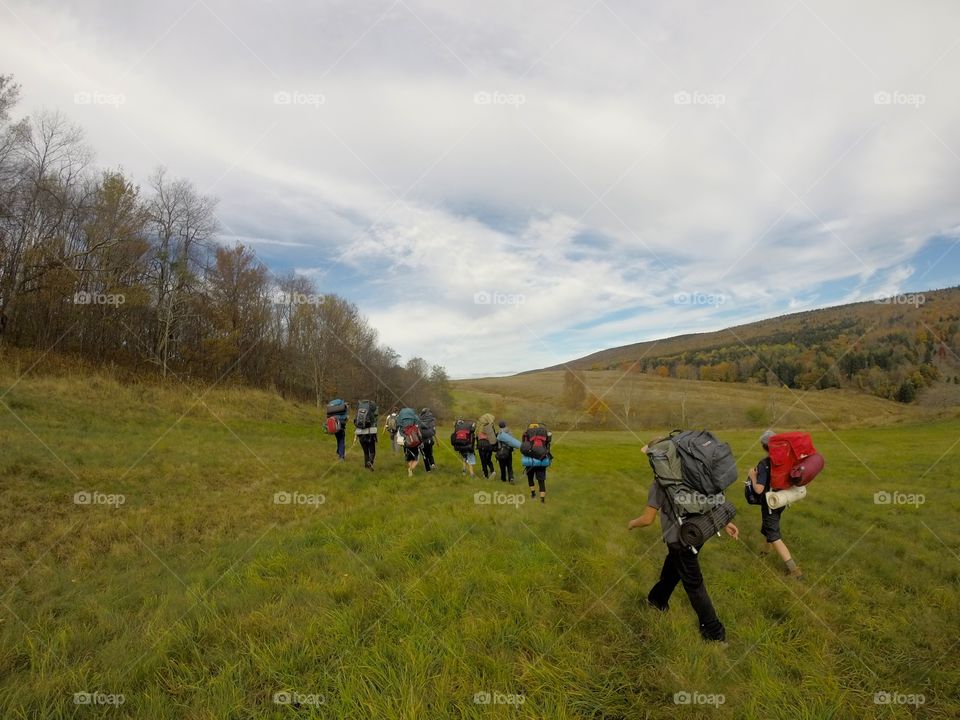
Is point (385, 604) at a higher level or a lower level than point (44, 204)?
lower

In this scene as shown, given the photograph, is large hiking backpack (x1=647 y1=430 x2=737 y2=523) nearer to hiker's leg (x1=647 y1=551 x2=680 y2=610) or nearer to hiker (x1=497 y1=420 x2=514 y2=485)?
hiker's leg (x1=647 y1=551 x2=680 y2=610)

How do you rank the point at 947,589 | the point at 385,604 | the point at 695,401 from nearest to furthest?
1. the point at 385,604
2. the point at 947,589
3. the point at 695,401

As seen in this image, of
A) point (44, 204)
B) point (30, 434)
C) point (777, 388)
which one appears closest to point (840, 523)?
point (30, 434)

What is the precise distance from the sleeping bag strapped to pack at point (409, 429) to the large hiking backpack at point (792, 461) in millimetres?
10277

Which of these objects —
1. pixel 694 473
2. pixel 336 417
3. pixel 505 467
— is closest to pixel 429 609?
pixel 694 473

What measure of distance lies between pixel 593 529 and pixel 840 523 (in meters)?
6.71

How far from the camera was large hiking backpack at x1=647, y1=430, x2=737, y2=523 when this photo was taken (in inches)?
191

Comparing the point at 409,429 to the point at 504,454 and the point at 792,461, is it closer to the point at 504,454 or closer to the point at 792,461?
the point at 504,454

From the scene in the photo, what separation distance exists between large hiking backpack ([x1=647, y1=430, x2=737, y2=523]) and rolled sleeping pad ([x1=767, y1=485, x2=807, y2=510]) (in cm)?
275

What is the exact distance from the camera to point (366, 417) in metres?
15.5

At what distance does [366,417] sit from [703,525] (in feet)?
41.6

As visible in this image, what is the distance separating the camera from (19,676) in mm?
3734

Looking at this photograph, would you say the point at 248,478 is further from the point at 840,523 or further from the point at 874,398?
the point at 874,398

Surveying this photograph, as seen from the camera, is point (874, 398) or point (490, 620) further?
point (874, 398)
